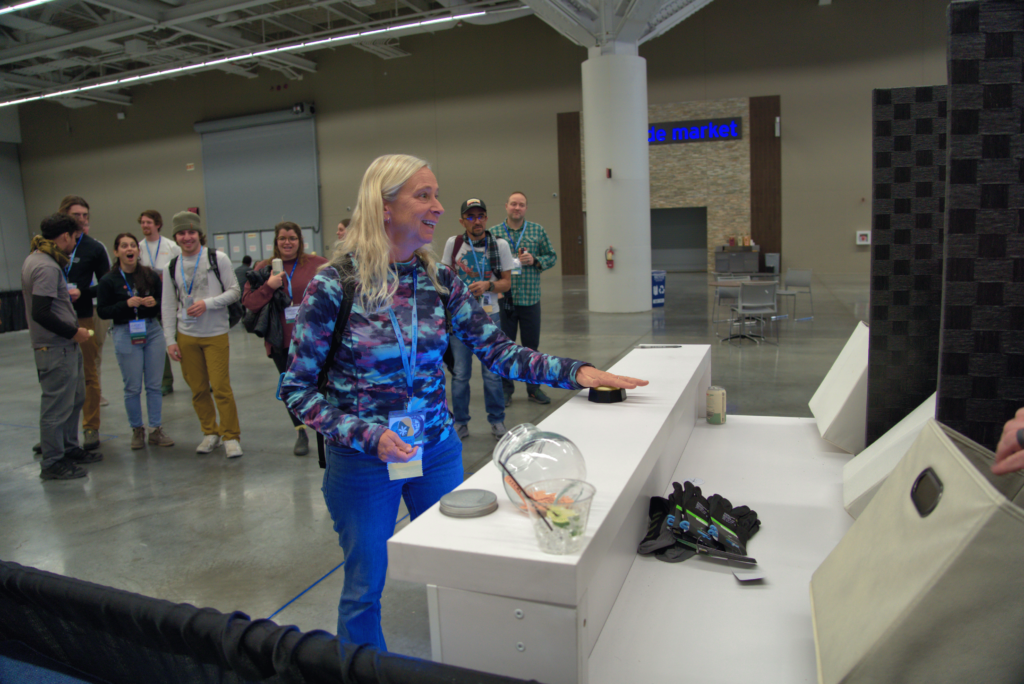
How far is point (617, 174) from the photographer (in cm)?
1041

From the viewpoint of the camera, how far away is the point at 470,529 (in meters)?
1.22

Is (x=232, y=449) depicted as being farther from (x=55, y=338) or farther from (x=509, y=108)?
(x=509, y=108)

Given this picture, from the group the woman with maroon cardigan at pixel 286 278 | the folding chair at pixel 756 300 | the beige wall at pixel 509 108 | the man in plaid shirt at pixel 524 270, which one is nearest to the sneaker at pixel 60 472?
the woman with maroon cardigan at pixel 286 278

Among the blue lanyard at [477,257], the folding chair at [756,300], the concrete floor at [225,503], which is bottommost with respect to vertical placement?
the concrete floor at [225,503]

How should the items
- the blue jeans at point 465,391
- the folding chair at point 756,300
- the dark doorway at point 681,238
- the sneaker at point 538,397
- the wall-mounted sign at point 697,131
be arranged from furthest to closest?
the dark doorway at point 681,238 → the wall-mounted sign at point 697,131 → the folding chair at point 756,300 → the sneaker at point 538,397 → the blue jeans at point 465,391

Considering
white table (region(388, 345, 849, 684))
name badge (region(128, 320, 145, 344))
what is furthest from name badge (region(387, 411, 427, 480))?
name badge (region(128, 320, 145, 344))

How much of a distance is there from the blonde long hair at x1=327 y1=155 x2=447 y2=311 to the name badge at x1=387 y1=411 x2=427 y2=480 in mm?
262

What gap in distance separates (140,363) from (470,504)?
13.1 ft

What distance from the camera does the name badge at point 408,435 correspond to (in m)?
1.55

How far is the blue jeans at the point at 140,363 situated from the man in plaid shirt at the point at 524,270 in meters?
2.41

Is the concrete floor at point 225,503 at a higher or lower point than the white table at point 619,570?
lower

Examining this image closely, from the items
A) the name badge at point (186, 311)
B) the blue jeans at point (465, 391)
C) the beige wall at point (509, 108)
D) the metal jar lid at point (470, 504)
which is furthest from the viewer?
the beige wall at point (509, 108)

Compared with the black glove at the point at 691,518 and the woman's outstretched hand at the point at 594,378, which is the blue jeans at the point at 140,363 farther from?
the black glove at the point at 691,518

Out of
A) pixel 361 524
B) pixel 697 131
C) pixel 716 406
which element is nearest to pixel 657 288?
pixel 697 131
